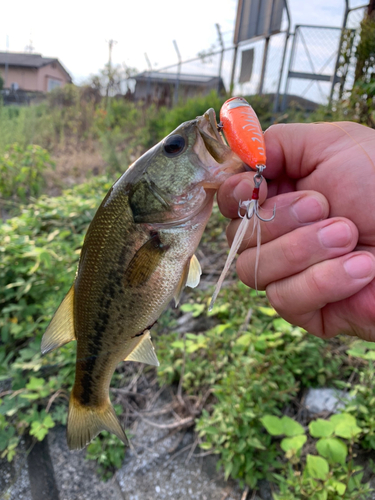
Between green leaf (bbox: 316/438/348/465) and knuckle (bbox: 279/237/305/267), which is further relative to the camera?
green leaf (bbox: 316/438/348/465)

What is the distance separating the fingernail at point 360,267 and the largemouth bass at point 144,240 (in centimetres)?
50

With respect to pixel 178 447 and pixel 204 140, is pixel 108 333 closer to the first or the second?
pixel 204 140

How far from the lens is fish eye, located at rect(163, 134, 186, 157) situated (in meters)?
1.25

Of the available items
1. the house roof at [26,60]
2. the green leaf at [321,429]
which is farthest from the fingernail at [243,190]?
the house roof at [26,60]

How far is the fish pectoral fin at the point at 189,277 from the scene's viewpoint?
55.3 inches

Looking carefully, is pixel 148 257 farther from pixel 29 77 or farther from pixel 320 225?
pixel 29 77

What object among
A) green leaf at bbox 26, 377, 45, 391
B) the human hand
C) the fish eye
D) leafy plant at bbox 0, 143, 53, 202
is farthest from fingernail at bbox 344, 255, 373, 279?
leafy plant at bbox 0, 143, 53, 202

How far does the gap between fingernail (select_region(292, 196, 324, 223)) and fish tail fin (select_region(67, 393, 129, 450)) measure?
116 cm

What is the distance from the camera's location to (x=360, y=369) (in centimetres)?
252

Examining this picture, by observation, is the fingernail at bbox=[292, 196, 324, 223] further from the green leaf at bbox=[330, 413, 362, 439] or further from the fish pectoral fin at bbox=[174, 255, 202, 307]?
the green leaf at bbox=[330, 413, 362, 439]

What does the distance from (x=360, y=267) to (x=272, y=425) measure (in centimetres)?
128

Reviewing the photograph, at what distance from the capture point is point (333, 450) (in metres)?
1.88

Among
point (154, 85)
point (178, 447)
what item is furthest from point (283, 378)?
point (154, 85)

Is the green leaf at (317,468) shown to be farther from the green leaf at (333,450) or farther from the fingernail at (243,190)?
the fingernail at (243,190)
